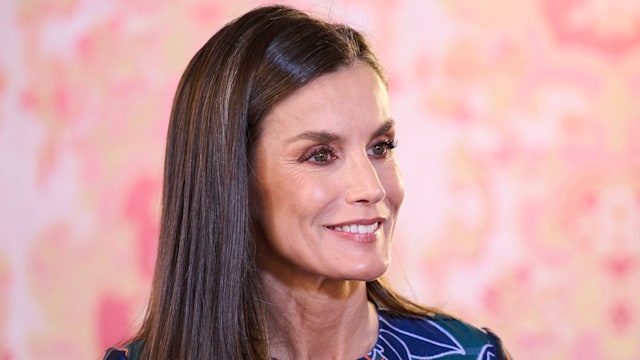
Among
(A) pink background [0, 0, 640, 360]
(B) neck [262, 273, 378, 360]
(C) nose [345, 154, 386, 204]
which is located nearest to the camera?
(C) nose [345, 154, 386, 204]

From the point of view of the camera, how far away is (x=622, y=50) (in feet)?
10.4

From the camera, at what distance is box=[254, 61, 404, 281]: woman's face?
1647 mm

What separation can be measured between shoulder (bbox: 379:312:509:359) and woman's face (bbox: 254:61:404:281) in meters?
0.23

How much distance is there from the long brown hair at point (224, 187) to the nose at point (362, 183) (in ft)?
0.55

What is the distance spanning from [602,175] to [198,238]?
1813mm

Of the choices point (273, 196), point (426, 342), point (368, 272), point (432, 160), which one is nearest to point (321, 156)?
point (273, 196)

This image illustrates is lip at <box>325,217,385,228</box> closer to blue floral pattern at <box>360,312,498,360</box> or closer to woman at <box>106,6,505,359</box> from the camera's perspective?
woman at <box>106,6,505,359</box>

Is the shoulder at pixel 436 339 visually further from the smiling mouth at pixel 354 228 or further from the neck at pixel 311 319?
the smiling mouth at pixel 354 228

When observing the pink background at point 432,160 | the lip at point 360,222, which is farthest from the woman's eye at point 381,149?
the pink background at point 432,160

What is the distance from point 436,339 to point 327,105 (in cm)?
51

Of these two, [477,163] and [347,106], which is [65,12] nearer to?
[477,163]

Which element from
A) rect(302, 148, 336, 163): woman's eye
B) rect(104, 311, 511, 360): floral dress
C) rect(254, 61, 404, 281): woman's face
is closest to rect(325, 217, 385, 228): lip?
rect(254, 61, 404, 281): woman's face

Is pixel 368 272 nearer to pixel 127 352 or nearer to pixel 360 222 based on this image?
pixel 360 222

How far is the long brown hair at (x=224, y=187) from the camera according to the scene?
5.52 feet
